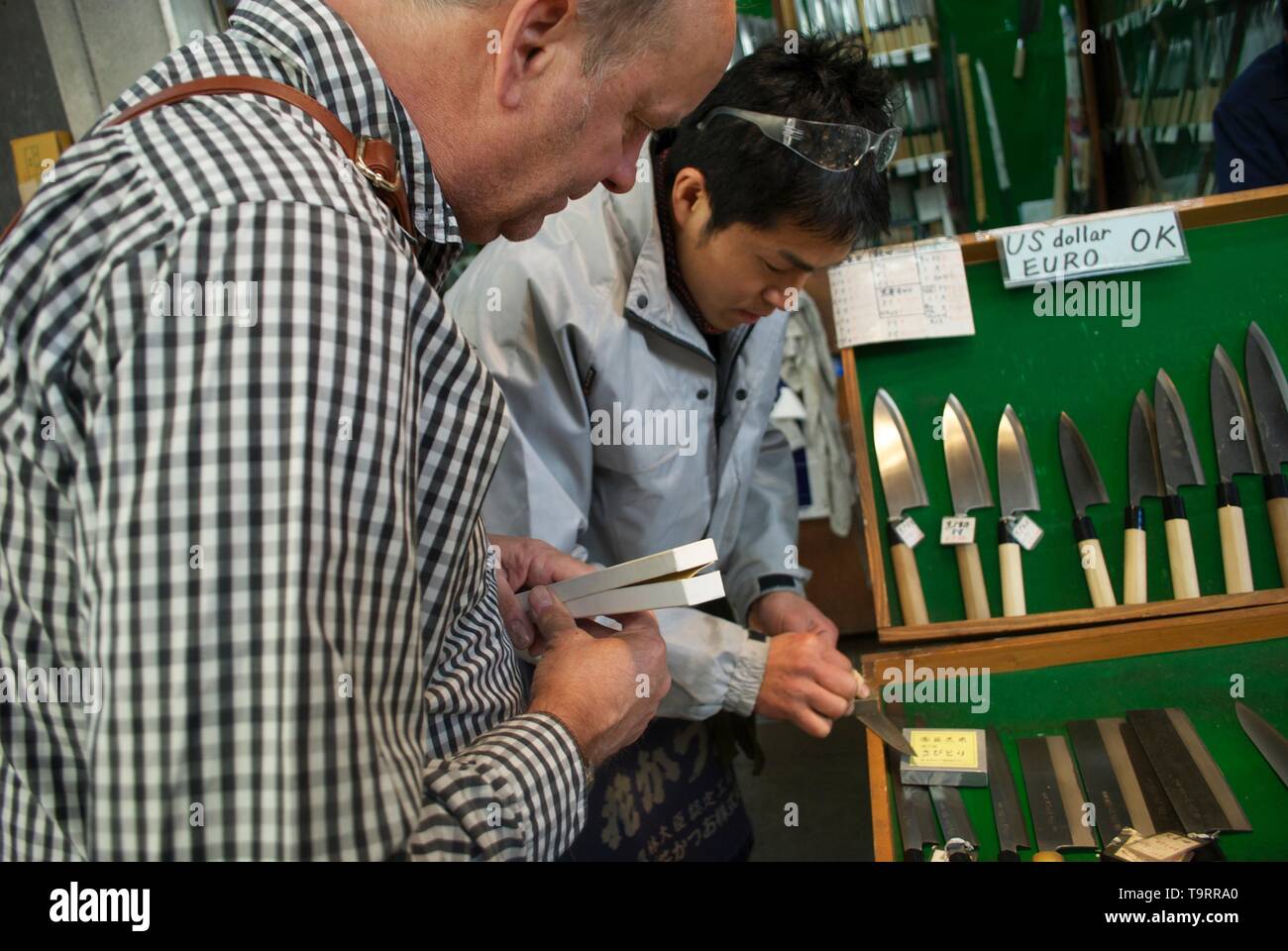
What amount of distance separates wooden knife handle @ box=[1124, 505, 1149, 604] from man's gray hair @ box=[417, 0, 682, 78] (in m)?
1.13

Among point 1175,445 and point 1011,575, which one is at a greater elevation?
point 1175,445

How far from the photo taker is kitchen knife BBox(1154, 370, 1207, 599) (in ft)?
4.84

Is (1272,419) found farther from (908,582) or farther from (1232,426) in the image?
(908,582)

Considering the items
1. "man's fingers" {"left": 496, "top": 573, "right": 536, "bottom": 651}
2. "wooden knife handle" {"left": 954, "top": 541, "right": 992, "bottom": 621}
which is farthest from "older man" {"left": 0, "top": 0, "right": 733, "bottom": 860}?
"wooden knife handle" {"left": 954, "top": 541, "right": 992, "bottom": 621}

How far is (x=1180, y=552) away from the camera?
1479 millimetres

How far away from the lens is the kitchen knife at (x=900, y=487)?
5.08ft

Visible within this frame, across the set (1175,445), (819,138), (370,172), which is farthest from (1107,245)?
(370,172)

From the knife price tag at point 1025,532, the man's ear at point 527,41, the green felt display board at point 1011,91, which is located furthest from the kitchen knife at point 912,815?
the green felt display board at point 1011,91

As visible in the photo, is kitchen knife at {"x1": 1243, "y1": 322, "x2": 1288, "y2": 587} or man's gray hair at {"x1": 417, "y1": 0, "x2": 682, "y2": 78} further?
kitchen knife at {"x1": 1243, "y1": 322, "x2": 1288, "y2": 587}

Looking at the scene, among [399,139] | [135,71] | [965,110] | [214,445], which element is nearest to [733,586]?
[399,139]

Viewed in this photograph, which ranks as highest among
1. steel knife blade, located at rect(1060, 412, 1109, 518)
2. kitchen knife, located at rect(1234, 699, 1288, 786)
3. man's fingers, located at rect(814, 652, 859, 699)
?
steel knife blade, located at rect(1060, 412, 1109, 518)

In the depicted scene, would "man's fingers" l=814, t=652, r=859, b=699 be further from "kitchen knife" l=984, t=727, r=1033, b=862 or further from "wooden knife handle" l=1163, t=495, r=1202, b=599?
"wooden knife handle" l=1163, t=495, r=1202, b=599

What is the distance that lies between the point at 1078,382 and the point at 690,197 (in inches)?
27.7
